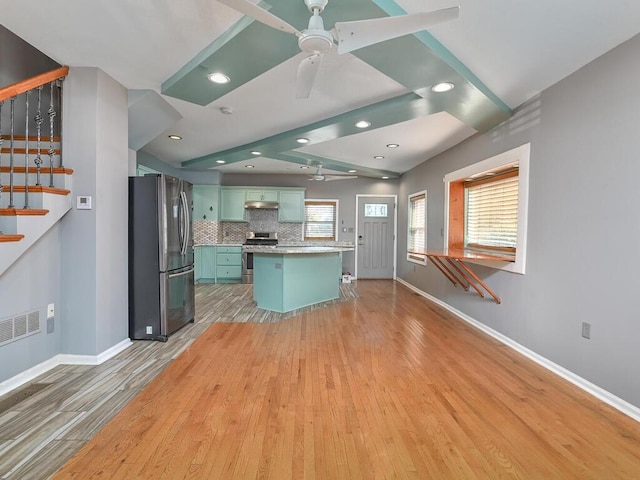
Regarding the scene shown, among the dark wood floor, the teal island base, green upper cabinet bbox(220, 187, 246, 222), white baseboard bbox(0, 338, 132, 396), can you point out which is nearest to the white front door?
the teal island base

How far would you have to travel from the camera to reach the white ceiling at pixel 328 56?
5.82 ft

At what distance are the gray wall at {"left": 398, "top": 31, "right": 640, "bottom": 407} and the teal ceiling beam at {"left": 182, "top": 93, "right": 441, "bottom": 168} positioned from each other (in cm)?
110

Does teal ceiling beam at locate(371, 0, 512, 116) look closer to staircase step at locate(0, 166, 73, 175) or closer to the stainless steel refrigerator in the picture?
the stainless steel refrigerator

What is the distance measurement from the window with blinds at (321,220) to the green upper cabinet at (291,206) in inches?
15.1

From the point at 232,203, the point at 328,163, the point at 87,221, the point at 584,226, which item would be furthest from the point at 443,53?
the point at 232,203

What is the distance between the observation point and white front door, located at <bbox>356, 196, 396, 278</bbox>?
721cm

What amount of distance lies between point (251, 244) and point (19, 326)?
4.43 metres

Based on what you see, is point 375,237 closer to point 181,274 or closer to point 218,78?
point 181,274

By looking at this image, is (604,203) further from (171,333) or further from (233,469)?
(171,333)

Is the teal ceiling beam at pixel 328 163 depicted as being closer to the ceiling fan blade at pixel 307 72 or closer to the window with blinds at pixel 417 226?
the window with blinds at pixel 417 226

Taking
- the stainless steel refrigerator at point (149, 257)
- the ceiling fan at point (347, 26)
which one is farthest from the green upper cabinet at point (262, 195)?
the ceiling fan at point (347, 26)

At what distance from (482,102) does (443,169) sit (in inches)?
81.7

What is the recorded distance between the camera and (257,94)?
2930mm

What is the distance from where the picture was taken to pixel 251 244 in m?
6.57
